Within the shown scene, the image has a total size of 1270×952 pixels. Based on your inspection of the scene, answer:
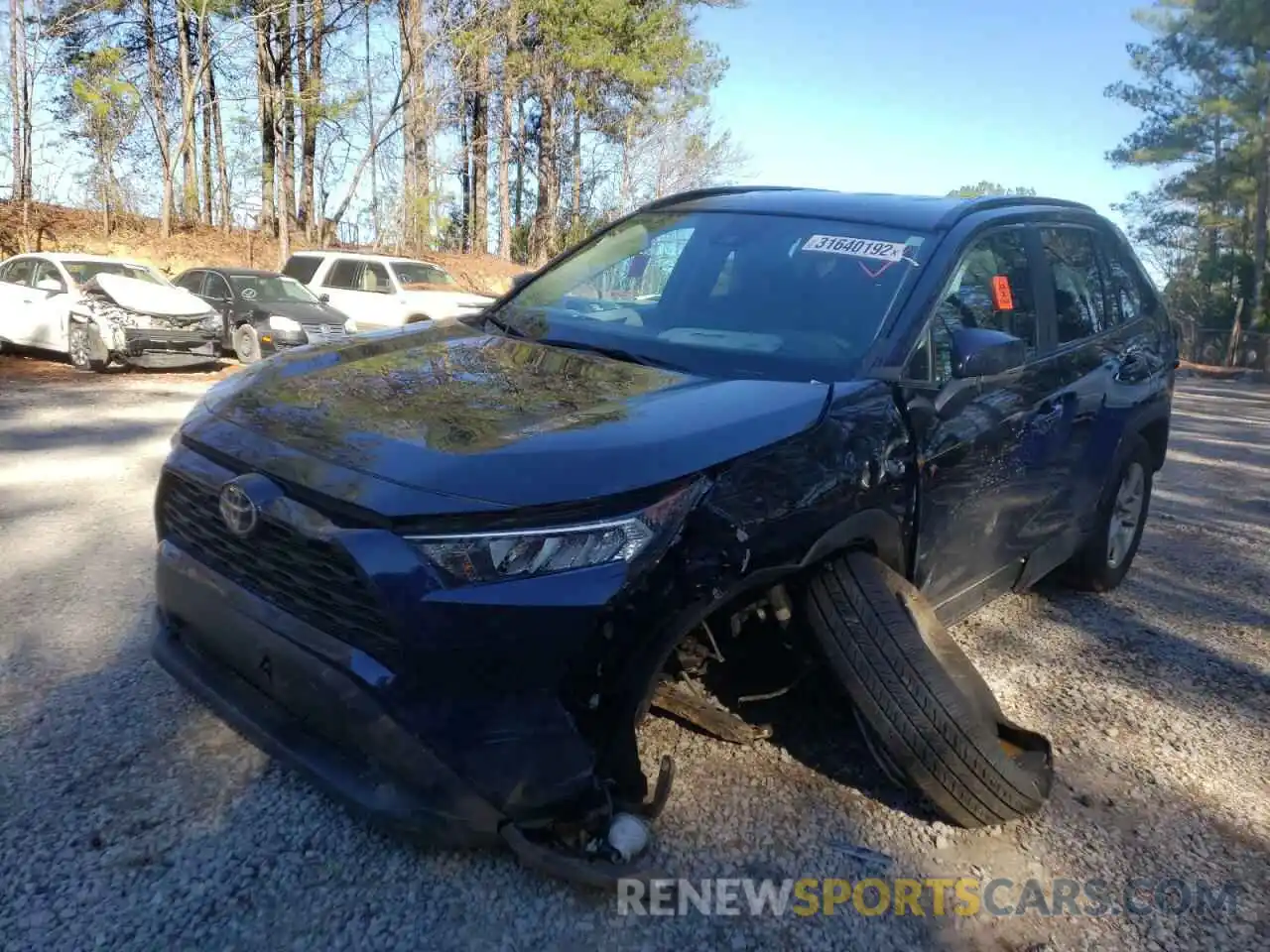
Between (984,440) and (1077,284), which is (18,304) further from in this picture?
(984,440)

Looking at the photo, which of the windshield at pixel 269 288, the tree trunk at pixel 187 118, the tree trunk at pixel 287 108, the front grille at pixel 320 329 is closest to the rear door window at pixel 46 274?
the windshield at pixel 269 288

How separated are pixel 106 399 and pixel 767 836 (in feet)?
33.0

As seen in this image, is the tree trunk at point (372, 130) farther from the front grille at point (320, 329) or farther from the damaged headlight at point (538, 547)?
the damaged headlight at point (538, 547)

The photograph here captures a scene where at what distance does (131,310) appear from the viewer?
12.8 metres

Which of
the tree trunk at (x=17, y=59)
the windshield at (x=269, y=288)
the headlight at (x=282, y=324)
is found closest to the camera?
the headlight at (x=282, y=324)

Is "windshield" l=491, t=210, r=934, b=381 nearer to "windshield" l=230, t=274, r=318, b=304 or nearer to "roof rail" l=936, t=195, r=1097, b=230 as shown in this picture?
"roof rail" l=936, t=195, r=1097, b=230

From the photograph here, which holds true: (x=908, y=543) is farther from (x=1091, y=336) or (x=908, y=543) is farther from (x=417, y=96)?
(x=417, y=96)

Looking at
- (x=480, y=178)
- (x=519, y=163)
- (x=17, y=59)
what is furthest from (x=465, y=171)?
(x=17, y=59)

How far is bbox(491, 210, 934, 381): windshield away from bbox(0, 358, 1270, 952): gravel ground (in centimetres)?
124

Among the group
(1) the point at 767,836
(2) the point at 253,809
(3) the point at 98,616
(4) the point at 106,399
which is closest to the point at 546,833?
(1) the point at 767,836

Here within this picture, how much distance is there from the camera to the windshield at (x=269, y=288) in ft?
48.0

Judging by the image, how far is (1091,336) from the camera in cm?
429

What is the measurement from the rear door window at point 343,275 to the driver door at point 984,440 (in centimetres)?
1341

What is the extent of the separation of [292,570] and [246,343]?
13239 millimetres
